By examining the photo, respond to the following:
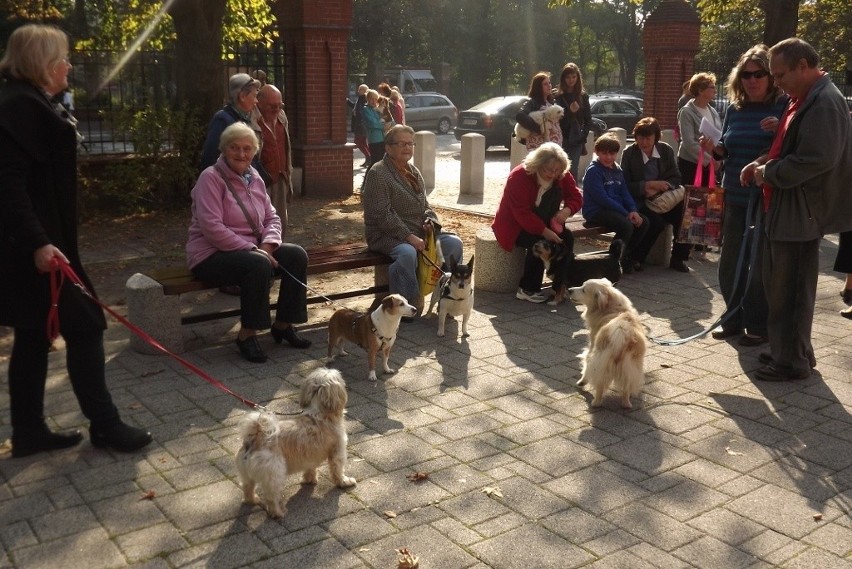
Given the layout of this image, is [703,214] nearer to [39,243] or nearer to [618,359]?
[618,359]

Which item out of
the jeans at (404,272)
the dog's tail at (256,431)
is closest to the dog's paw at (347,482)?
the dog's tail at (256,431)

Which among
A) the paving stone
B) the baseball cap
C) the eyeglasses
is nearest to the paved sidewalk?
the paving stone

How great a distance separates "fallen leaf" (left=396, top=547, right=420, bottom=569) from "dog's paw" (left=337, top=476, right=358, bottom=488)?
69 centimetres

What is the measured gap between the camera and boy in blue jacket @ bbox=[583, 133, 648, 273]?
9039mm

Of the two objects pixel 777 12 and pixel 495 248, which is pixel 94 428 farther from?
pixel 777 12

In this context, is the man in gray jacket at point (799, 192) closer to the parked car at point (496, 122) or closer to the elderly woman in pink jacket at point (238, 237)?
the elderly woman in pink jacket at point (238, 237)

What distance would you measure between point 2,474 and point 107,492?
630 millimetres

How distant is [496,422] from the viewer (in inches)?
214

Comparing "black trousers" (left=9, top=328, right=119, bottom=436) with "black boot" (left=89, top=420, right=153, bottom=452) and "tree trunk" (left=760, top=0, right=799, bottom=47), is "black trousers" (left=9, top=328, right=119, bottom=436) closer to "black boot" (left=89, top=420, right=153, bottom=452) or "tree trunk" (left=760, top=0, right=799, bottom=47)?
"black boot" (left=89, top=420, right=153, bottom=452)

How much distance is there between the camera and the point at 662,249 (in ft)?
32.3

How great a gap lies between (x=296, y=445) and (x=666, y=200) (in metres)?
6.36

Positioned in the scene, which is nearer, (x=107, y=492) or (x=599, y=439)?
(x=107, y=492)

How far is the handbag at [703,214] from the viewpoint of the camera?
28.1 feet

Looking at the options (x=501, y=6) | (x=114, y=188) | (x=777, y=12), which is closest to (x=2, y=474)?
(x=114, y=188)
